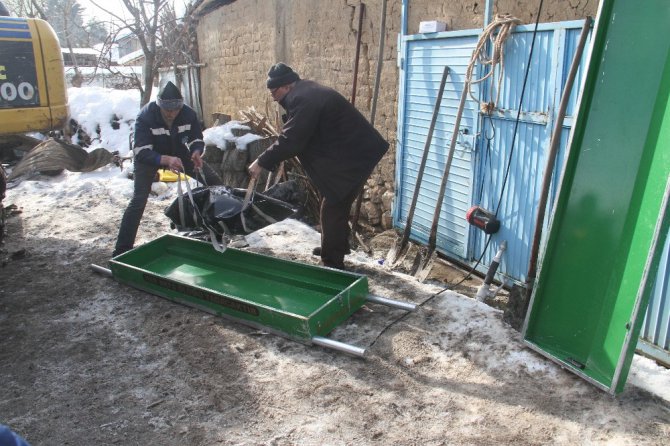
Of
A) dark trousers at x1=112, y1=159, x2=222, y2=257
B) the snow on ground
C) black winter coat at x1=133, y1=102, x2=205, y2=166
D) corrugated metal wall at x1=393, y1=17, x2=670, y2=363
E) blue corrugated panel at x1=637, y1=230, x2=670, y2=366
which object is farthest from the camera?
dark trousers at x1=112, y1=159, x2=222, y2=257

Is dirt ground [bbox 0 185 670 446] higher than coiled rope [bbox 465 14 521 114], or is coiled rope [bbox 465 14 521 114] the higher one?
coiled rope [bbox 465 14 521 114]

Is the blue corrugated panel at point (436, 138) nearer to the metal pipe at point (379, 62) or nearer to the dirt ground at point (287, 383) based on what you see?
the metal pipe at point (379, 62)

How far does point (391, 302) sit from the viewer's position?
424 centimetres

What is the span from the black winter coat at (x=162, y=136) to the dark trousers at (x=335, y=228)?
5.19 feet

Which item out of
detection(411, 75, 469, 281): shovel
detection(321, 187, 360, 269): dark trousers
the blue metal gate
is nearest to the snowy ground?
detection(321, 187, 360, 269): dark trousers

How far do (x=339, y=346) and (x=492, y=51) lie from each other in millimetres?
3090

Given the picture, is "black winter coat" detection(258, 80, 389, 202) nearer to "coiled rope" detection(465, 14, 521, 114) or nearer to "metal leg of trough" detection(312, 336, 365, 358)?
"coiled rope" detection(465, 14, 521, 114)

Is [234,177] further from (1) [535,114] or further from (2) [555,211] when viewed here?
(2) [555,211]

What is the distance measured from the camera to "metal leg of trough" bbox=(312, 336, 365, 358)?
3.57 m

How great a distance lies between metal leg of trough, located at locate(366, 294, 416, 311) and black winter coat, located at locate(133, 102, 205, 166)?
96.1 inches

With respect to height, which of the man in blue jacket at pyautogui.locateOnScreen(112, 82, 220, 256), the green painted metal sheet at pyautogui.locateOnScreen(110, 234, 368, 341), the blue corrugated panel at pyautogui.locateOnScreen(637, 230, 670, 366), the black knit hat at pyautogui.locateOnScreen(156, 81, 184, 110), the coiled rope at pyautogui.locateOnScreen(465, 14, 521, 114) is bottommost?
the green painted metal sheet at pyautogui.locateOnScreen(110, 234, 368, 341)

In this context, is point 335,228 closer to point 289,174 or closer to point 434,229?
point 434,229

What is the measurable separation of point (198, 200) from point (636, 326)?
3.60m

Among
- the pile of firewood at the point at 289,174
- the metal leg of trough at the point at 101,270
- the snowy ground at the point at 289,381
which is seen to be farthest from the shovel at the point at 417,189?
the metal leg of trough at the point at 101,270
